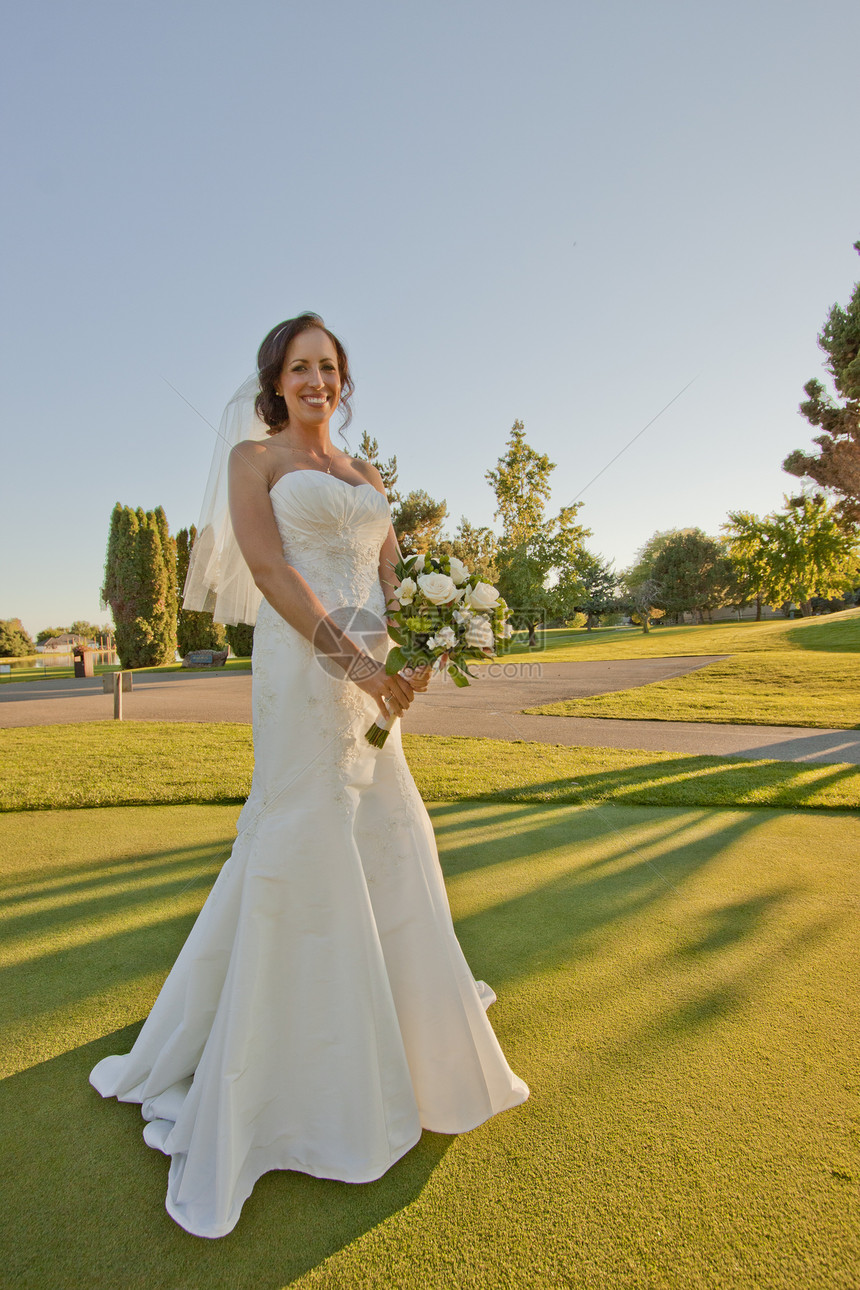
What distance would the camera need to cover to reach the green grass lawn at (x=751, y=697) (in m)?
12.4

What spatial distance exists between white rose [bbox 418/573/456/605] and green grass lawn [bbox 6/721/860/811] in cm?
479

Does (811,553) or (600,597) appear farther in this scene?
(600,597)

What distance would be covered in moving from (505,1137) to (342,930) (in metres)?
0.86

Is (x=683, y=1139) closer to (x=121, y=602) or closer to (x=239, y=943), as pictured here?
(x=239, y=943)

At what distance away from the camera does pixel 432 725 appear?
1223 centimetres

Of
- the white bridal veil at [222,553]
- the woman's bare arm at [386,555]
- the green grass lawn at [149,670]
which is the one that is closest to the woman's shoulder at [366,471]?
the woman's bare arm at [386,555]

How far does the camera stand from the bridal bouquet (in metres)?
2.35

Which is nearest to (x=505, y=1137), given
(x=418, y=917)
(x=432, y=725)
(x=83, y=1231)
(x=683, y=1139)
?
(x=683, y=1139)

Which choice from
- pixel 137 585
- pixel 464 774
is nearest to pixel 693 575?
pixel 137 585

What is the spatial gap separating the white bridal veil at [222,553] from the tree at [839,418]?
1701 centimetres

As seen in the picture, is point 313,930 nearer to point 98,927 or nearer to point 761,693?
point 98,927

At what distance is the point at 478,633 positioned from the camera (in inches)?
94.5

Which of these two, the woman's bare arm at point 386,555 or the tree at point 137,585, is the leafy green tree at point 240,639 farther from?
the woman's bare arm at point 386,555

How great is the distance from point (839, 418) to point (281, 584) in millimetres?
19839
